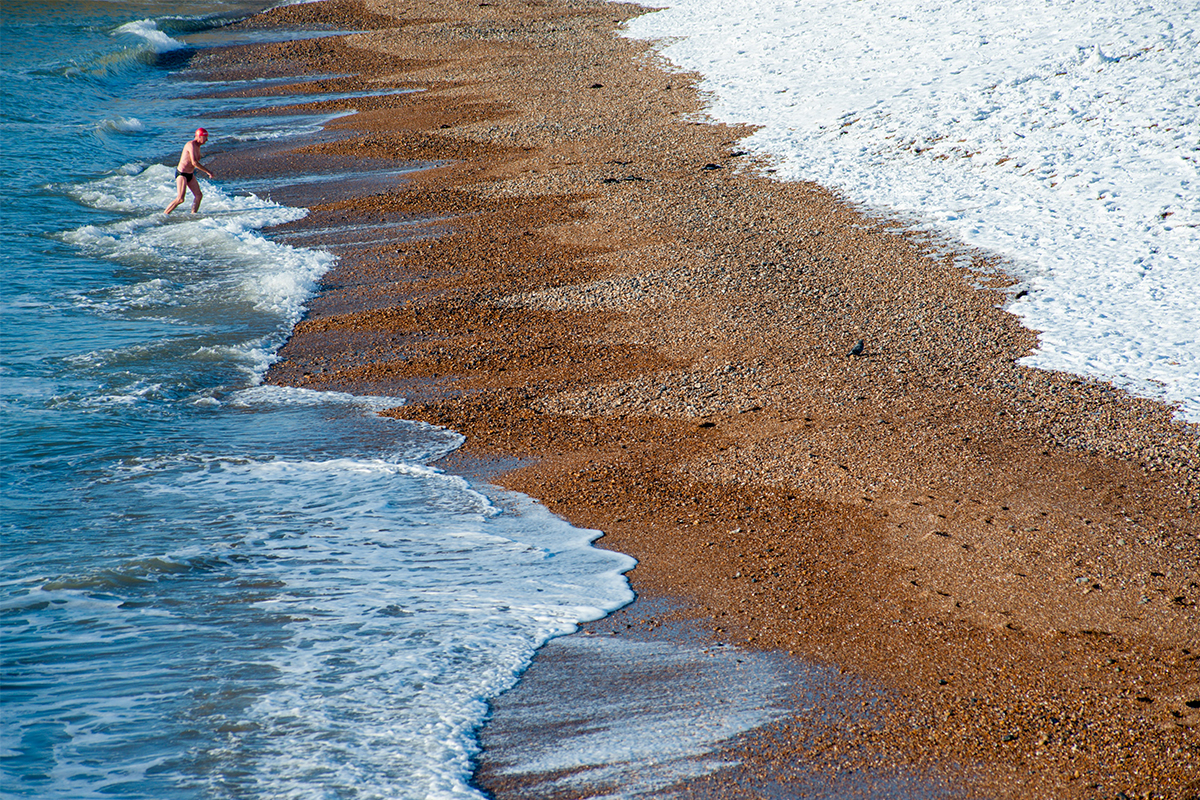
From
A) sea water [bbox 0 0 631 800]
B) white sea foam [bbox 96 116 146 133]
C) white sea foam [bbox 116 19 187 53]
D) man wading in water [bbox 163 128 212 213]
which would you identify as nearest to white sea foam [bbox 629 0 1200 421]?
sea water [bbox 0 0 631 800]

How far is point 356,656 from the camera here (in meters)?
5.14

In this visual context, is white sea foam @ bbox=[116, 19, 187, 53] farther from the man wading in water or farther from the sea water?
the sea water

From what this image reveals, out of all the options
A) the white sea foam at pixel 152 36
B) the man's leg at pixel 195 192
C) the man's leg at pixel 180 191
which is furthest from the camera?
the white sea foam at pixel 152 36

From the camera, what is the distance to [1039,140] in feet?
42.9

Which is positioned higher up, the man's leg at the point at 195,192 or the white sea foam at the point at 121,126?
the white sea foam at the point at 121,126

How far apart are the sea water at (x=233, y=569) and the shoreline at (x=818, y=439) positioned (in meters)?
A: 0.74

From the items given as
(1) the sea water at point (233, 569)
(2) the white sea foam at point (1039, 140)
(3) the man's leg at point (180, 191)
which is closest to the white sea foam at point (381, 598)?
(1) the sea water at point (233, 569)

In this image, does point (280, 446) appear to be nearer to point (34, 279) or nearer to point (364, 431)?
point (364, 431)

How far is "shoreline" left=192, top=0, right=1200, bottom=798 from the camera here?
15.5 feet

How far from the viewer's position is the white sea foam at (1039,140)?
8883mm

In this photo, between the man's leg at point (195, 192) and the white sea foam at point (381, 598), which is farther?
the man's leg at point (195, 192)

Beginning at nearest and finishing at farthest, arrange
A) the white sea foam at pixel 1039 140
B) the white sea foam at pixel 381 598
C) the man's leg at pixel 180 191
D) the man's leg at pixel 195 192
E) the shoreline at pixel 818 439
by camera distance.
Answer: the white sea foam at pixel 381 598
the shoreline at pixel 818 439
the white sea foam at pixel 1039 140
the man's leg at pixel 180 191
the man's leg at pixel 195 192

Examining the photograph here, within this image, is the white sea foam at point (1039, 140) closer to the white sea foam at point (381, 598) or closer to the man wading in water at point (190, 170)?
the white sea foam at point (381, 598)

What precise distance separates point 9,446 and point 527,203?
819 cm
